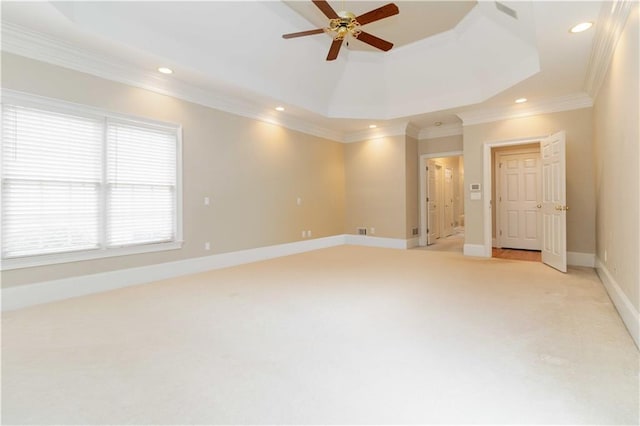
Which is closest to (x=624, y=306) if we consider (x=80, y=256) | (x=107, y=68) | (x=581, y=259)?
(x=581, y=259)

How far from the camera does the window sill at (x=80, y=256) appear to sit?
11.1ft

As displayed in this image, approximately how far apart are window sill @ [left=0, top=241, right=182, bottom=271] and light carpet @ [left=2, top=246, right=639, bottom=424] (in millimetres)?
505

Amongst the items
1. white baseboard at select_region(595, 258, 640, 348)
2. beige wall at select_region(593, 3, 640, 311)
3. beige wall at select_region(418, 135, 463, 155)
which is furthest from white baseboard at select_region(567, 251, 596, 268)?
beige wall at select_region(418, 135, 463, 155)

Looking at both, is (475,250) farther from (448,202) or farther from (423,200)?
(448,202)

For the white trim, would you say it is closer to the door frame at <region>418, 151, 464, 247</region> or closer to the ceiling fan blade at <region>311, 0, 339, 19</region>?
the door frame at <region>418, 151, 464, 247</region>

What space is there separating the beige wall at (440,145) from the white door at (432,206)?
468mm

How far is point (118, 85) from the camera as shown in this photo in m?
4.14

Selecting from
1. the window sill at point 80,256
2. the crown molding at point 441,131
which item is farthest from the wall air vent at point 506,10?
the window sill at point 80,256

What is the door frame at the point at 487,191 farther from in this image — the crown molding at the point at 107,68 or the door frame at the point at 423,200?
the crown molding at the point at 107,68

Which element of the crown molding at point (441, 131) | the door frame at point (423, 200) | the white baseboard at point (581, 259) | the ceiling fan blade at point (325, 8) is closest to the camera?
the ceiling fan blade at point (325, 8)

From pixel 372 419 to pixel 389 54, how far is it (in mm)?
5845

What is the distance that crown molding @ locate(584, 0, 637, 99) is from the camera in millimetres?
2807

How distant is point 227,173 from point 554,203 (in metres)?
5.36

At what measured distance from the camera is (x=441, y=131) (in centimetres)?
766
